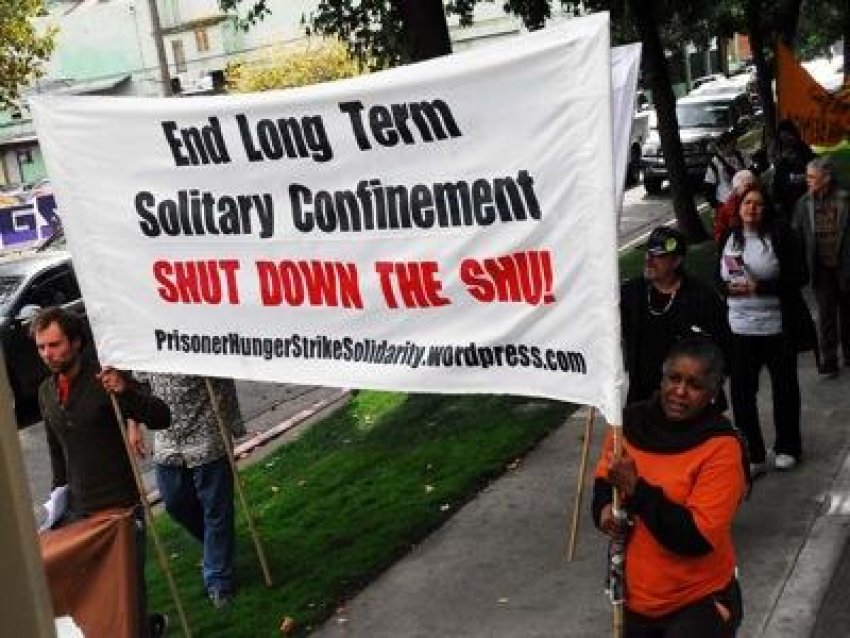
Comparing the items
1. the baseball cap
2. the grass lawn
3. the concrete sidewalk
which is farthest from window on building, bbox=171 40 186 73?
the baseball cap

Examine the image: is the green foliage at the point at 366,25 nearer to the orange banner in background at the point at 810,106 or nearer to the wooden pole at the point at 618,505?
the orange banner in background at the point at 810,106

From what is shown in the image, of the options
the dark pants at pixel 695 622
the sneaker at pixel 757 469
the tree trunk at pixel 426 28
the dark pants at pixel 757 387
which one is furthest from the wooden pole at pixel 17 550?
the tree trunk at pixel 426 28

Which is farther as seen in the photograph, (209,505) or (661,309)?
(209,505)

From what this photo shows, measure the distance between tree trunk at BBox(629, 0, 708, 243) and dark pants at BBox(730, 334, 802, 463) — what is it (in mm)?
9229

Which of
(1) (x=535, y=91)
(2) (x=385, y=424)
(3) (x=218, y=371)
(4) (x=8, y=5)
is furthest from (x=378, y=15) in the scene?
(4) (x=8, y=5)

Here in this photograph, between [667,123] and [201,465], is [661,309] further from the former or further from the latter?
[667,123]

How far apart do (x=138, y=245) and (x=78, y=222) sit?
37 cm

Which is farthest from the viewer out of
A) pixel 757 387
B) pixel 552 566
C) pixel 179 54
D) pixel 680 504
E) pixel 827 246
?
pixel 179 54

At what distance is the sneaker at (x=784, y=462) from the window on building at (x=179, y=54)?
66.1 meters

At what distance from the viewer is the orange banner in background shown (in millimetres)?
11328

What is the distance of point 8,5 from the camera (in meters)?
27.4

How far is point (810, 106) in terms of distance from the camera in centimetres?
1138

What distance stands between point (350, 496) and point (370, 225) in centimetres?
339

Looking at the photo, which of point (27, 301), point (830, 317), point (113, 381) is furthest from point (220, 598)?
point (27, 301)
